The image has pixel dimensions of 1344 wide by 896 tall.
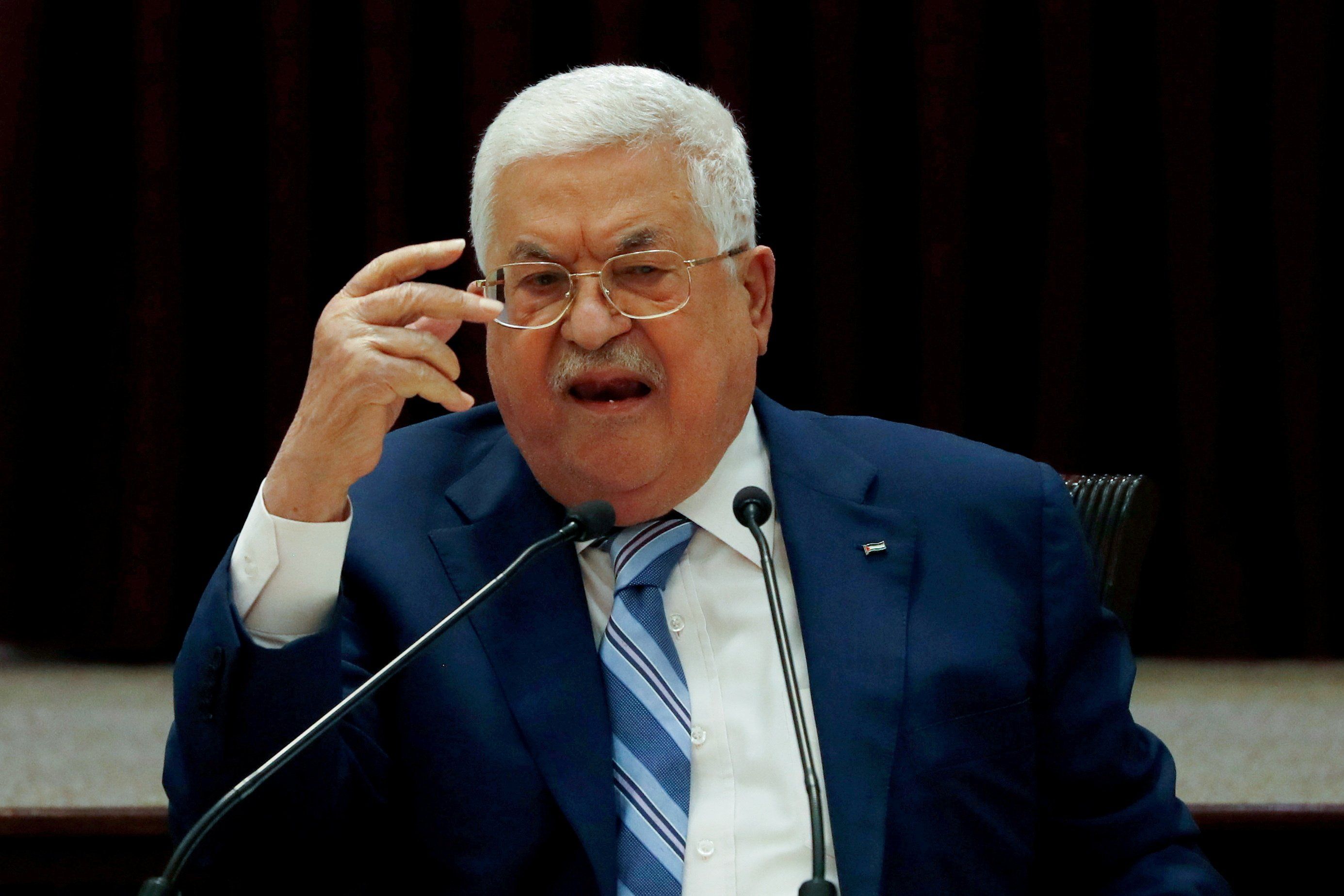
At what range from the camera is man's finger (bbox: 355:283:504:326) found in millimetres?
1158

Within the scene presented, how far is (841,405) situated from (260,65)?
4.42ft

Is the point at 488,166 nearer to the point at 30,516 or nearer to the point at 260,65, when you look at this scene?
the point at 260,65

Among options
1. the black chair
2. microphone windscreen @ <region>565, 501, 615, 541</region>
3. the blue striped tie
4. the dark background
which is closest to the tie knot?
the blue striped tie

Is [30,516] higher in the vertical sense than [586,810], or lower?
lower

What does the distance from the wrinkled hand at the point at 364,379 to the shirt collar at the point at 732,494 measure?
318 millimetres

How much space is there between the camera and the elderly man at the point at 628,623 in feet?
3.85

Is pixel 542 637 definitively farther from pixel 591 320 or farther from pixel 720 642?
pixel 591 320

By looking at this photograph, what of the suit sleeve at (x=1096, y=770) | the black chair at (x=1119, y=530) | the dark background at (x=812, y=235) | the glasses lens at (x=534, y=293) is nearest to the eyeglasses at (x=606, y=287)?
the glasses lens at (x=534, y=293)

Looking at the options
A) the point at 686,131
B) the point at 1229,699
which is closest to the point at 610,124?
the point at 686,131

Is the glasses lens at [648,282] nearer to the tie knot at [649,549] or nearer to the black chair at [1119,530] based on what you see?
the tie knot at [649,549]

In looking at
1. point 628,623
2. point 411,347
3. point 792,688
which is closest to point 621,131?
point 411,347

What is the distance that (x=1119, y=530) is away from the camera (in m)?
1.62

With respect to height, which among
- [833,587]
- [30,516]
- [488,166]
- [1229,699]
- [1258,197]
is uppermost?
[488,166]

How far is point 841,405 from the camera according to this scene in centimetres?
265
